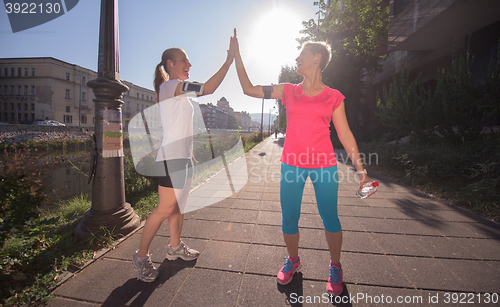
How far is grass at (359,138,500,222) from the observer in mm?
4355

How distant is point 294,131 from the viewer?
1924 mm

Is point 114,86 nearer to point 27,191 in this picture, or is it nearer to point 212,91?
point 27,191

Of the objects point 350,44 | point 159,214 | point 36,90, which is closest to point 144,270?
point 159,214

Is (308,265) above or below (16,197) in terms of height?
below

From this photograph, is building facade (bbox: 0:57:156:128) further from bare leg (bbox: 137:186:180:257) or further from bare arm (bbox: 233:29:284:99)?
bare arm (bbox: 233:29:284:99)

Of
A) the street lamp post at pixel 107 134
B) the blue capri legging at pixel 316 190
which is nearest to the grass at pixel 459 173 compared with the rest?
the blue capri legging at pixel 316 190

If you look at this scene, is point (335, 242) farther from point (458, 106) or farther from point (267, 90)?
point (458, 106)

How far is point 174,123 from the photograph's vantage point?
195 centimetres

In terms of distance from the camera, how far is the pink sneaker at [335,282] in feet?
6.30

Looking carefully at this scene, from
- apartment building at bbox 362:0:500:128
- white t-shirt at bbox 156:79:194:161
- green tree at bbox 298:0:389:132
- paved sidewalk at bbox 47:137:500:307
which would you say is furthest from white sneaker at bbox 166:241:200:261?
green tree at bbox 298:0:389:132

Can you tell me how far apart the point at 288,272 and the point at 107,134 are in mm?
2579

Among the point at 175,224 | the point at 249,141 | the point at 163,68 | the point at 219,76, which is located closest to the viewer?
the point at 219,76

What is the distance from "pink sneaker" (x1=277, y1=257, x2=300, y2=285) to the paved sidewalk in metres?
0.05

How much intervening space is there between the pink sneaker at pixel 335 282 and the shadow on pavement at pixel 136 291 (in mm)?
1382
